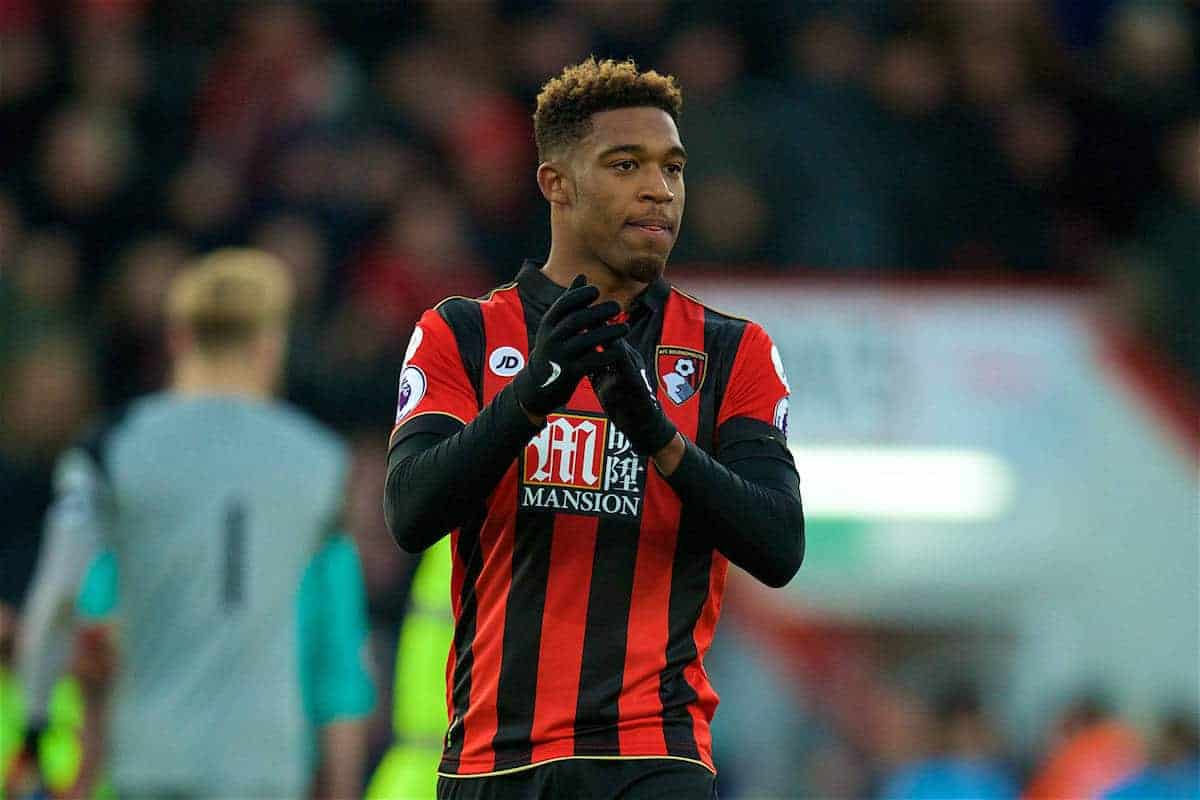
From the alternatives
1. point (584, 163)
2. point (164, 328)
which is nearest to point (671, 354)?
point (584, 163)

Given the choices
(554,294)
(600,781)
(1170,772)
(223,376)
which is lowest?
(600,781)

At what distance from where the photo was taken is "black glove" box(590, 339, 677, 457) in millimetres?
3086

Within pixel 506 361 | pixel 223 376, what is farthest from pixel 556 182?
pixel 223 376

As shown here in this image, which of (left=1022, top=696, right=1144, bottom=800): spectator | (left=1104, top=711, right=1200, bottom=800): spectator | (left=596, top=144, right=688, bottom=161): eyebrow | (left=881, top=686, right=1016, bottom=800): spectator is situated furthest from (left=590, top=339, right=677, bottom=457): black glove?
(left=1022, top=696, right=1144, bottom=800): spectator

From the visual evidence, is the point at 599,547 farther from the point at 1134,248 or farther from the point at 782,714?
the point at 1134,248

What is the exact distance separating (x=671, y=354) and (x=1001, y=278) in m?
7.35

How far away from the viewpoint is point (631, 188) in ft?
11.1

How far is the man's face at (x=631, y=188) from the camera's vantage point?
340cm

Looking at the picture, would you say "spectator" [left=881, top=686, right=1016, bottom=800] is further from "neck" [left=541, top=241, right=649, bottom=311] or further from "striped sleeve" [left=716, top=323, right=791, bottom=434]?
"neck" [left=541, top=241, right=649, bottom=311]

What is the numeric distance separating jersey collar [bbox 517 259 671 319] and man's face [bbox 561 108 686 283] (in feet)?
0.22

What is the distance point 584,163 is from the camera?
3.46m

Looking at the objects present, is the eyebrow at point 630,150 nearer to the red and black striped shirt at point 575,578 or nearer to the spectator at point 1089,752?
the red and black striped shirt at point 575,578

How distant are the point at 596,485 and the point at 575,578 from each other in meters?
0.16

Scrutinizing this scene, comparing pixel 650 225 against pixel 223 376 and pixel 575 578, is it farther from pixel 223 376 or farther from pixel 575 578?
pixel 223 376
